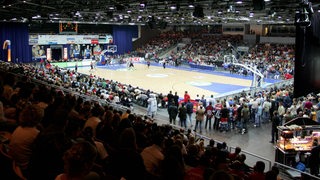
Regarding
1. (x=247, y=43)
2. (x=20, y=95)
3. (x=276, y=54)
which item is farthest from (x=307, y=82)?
(x=247, y=43)

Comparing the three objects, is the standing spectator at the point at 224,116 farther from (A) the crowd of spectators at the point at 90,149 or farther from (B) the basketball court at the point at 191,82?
(B) the basketball court at the point at 191,82

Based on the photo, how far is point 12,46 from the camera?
42.5 m

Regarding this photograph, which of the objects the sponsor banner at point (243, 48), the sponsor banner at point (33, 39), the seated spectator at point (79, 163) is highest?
the sponsor banner at point (33, 39)

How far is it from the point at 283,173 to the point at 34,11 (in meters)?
23.4

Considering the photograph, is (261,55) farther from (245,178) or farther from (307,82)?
(245,178)

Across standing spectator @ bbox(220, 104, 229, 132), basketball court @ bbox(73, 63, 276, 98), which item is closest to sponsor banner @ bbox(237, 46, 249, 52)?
basketball court @ bbox(73, 63, 276, 98)

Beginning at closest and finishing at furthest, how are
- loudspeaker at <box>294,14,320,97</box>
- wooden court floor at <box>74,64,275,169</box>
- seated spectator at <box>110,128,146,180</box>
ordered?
seated spectator at <box>110,128,146,180</box> → loudspeaker at <box>294,14,320,97</box> → wooden court floor at <box>74,64,275,169</box>

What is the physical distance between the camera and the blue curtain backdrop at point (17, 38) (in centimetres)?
4194

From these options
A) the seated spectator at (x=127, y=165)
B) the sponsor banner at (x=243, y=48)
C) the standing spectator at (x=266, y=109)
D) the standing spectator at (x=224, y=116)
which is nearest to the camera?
the seated spectator at (x=127, y=165)

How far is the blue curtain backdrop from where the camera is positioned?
4194 centimetres

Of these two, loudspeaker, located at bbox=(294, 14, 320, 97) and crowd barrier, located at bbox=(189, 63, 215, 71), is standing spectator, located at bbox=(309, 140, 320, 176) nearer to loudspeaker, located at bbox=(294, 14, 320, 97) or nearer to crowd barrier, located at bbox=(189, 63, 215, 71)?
loudspeaker, located at bbox=(294, 14, 320, 97)

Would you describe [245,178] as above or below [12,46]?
below

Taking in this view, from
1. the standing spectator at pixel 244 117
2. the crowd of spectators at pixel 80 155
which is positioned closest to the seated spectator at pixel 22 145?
the crowd of spectators at pixel 80 155

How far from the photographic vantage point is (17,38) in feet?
140
